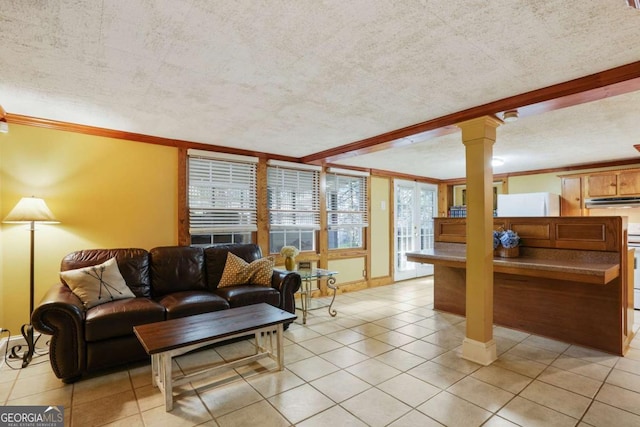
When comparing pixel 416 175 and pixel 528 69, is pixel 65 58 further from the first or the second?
pixel 416 175

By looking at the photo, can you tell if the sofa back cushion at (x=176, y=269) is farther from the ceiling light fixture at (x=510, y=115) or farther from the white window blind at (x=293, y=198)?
the ceiling light fixture at (x=510, y=115)

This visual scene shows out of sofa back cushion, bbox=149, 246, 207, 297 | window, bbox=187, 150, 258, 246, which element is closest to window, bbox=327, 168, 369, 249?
window, bbox=187, 150, 258, 246

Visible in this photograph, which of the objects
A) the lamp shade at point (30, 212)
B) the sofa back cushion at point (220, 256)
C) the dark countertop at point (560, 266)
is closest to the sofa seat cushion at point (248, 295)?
the sofa back cushion at point (220, 256)

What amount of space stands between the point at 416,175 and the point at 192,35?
5.93 meters

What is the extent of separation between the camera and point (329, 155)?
471 centimetres

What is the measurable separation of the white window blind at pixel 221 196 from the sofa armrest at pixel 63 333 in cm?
174

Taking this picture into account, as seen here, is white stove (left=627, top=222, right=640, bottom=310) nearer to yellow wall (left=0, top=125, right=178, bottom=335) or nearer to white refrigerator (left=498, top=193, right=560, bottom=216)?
white refrigerator (left=498, top=193, right=560, bottom=216)

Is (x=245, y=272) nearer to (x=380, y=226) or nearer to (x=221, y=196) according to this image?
(x=221, y=196)

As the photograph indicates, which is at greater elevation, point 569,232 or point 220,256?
point 569,232

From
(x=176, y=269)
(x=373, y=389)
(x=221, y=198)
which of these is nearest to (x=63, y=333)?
(x=176, y=269)

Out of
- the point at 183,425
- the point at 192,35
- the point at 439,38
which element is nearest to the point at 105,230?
the point at 183,425

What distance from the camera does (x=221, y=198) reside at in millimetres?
4430

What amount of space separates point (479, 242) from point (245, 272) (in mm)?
2531

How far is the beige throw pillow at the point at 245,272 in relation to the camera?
3777 mm
